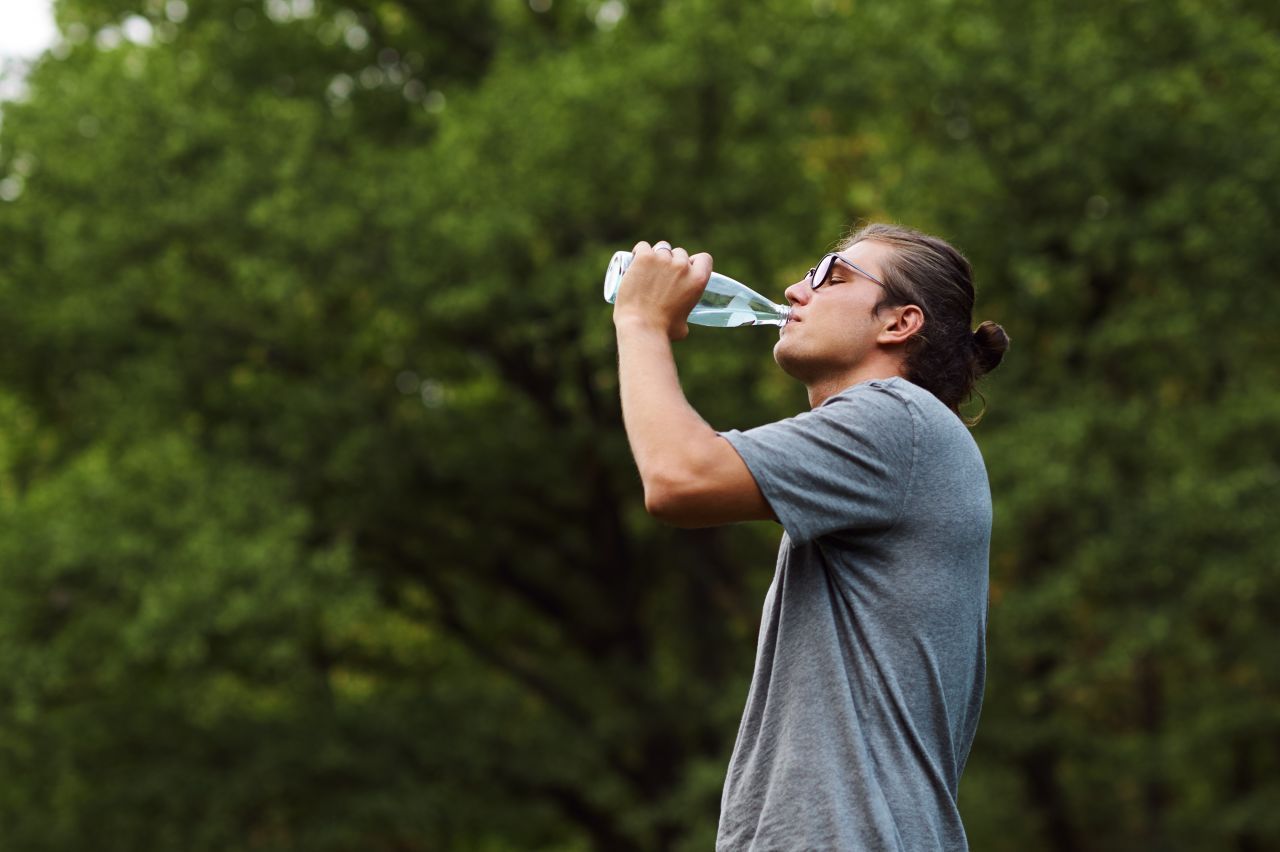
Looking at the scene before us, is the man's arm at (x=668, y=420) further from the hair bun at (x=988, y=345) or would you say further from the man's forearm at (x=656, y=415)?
the hair bun at (x=988, y=345)

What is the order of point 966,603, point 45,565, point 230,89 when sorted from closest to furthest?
point 966,603 → point 45,565 → point 230,89

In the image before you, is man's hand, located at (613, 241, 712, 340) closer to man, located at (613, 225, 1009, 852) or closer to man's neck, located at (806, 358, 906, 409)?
man, located at (613, 225, 1009, 852)

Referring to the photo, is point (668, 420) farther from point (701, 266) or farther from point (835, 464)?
point (701, 266)

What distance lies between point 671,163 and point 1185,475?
477 centimetres

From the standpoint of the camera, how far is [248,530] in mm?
12703

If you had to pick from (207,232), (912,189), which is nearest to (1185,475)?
(912,189)

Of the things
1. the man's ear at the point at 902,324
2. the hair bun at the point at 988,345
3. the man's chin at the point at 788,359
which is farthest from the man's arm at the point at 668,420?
the hair bun at the point at 988,345

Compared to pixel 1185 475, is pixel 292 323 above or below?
above

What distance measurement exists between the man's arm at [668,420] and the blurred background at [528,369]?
966 cm

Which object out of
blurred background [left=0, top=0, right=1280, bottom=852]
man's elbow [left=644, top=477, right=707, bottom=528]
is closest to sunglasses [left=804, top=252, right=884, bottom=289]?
man's elbow [left=644, top=477, right=707, bottom=528]

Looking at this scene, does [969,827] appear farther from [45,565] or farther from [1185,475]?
[45,565]

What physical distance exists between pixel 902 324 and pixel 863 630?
1.69 feet

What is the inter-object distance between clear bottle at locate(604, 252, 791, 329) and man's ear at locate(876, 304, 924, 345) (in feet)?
0.90

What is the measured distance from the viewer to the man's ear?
2475mm
